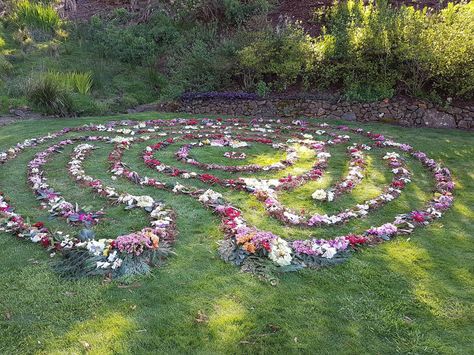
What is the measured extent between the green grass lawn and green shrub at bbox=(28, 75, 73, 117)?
7667 mm

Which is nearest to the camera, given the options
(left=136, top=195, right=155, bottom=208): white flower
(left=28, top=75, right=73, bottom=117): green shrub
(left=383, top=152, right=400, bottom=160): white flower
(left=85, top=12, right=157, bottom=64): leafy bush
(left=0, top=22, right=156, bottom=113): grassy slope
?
(left=136, top=195, right=155, bottom=208): white flower

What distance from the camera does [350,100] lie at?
1262cm

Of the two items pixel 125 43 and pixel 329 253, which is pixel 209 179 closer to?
pixel 329 253

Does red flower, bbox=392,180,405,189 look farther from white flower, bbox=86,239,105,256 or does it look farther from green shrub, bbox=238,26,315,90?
green shrub, bbox=238,26,315,90

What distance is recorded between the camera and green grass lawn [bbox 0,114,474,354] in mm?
3678

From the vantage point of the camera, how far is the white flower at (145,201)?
245 inches

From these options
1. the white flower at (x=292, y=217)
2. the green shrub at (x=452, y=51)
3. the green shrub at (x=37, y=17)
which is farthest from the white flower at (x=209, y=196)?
the green shrub at (x=37, y=17)

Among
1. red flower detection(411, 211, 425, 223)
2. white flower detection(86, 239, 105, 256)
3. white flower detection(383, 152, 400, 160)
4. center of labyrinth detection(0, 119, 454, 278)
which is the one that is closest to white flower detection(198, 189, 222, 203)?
center of labyrinth detection(0, 119, 454, 278)

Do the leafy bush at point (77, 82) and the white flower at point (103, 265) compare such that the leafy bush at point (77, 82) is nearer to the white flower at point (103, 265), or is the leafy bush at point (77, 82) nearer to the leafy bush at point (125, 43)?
the leafy bush at point (125, 43)

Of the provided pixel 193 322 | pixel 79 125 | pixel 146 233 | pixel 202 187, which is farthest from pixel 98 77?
pixel 193 322

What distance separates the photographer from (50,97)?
12969 mm

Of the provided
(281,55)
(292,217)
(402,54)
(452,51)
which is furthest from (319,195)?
(281,55)

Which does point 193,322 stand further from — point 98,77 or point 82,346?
point 98,77

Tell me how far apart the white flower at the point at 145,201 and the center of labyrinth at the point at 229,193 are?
0.02 m
